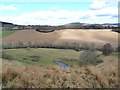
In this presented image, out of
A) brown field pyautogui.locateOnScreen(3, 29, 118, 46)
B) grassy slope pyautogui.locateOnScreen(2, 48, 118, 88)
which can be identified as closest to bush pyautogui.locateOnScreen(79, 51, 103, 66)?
grassy slope pyautogui.locateOnScreen(2, 48, 118, 88)

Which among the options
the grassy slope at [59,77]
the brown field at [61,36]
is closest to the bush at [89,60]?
the grassy slope at [59,77]

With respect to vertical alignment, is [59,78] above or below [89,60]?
above

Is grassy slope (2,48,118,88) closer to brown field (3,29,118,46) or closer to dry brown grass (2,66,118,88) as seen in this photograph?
dry brown grass (2,66,118,88)

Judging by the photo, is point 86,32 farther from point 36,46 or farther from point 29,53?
point 29,53

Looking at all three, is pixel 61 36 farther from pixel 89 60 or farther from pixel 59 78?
pixel 59 78

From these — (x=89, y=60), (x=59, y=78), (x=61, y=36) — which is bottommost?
(x=89, y=60)

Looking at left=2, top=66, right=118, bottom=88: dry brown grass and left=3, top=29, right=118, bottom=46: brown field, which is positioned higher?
left=3, top=29, right=118, bottom=46: brown field

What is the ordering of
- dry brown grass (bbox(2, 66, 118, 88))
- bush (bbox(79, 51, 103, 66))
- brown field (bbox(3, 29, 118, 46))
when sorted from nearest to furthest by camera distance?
dry brown grass (bbox(2, 66, 118, 88)), bush (bbox(79, 51, 103, 66)), brown field (bbox(3, 29, 118, 46))

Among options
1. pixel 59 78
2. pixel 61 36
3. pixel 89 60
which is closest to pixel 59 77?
pixel 59 78

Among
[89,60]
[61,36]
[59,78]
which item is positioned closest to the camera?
[59,78]
